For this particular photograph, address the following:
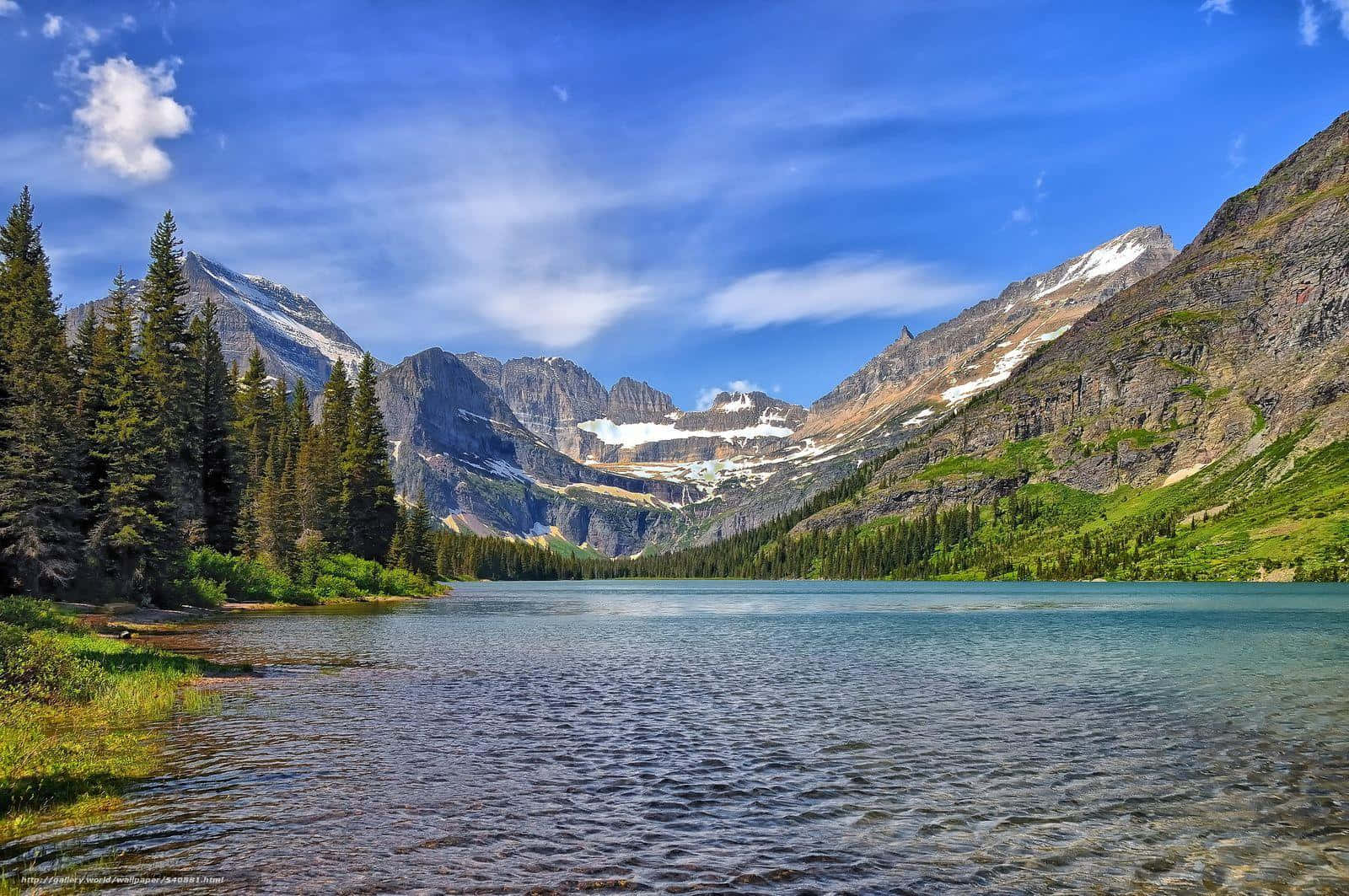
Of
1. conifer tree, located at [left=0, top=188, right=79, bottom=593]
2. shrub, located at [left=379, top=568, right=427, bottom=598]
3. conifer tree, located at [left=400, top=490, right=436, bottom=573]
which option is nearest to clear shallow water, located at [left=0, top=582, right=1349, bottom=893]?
conifer tree, located at [left=0, top=188, right=79, bottom=593]

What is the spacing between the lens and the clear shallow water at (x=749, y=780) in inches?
551

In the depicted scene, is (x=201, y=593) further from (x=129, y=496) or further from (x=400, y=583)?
(x=400, y=583)

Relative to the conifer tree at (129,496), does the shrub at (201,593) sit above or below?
below

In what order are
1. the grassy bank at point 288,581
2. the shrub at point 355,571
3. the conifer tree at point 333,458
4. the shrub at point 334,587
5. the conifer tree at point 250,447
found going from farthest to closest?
the conifer tree at point 333,458 < the shrub at point 355,571 < the shrub at point 334,587 < the conifer tree at point 250,447 < the grassy bank at point 288,581

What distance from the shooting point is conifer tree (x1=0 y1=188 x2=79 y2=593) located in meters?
50.3

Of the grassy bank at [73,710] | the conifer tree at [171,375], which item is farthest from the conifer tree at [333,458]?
the grassy bank at [73,710]

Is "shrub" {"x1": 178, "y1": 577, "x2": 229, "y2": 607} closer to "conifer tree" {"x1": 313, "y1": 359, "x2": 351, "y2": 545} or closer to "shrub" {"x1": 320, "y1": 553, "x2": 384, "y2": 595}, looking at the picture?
"shrub" {"x1": 320, "y1": 553, "x2": 384, "y2": 595}

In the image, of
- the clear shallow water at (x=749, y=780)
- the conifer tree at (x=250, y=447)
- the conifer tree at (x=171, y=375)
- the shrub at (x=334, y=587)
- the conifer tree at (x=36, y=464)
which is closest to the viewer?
the clear shallow water at (x=749, y=780)

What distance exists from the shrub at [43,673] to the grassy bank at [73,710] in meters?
0.03

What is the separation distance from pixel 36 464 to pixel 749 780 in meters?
52.2

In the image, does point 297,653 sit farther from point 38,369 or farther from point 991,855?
point 991,855

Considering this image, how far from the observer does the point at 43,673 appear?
83.0 ft

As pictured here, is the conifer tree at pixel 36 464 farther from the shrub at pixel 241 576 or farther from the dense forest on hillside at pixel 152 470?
the shrub at pixel 241 576

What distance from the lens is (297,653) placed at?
45219mm
